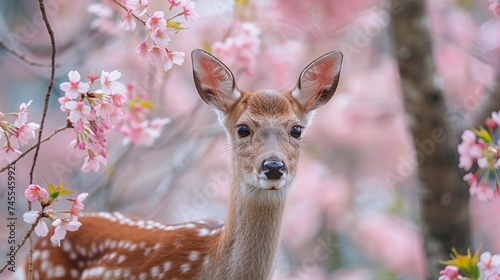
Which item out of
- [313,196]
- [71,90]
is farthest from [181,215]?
[71,90]

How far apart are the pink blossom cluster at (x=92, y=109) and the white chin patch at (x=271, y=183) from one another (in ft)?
2.31

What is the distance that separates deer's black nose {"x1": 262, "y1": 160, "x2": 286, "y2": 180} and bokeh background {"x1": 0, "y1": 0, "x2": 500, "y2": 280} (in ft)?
6.57

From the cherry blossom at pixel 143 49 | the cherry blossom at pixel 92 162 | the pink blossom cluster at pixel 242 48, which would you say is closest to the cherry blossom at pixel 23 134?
the cherry blossom at pixel 92 162

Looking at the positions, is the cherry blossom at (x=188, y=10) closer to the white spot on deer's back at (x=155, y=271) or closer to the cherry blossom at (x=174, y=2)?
the cherry blossom at (x=174, y=2)

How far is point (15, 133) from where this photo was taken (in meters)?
3.29

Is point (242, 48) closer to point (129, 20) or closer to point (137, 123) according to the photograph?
point (137, 123)

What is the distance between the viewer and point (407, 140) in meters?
8.06

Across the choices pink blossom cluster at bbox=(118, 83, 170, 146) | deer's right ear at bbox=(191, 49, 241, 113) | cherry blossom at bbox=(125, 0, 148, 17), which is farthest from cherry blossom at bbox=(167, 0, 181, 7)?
pink blossom cluster at bbox=(118, 83, 170, 146)

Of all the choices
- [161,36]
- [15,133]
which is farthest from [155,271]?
[161,36]

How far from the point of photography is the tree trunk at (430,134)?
16.8ft

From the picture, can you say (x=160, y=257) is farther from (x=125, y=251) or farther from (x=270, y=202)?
(x=270, y=202)

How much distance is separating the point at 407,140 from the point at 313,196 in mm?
1055

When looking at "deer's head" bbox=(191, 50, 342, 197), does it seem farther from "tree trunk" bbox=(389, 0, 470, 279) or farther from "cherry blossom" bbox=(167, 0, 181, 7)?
"tree trunk" bbox=(389, 0, 470, 279)

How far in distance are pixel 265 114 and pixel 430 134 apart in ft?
4.65
